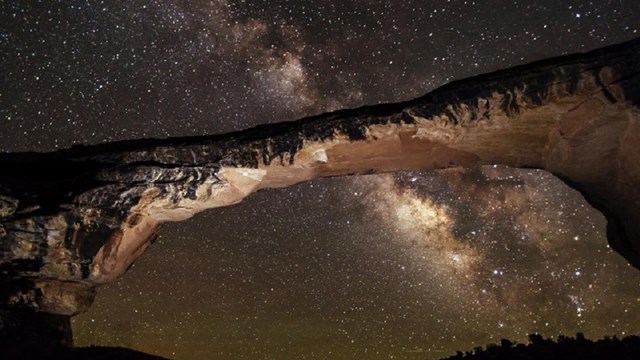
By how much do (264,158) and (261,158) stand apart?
0.17 ft

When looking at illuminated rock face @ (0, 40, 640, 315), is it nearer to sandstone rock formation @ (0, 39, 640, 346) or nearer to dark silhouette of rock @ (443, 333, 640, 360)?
sandstone rock formation @ (0, 39, 640, 346)

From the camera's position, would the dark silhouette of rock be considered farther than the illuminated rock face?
No

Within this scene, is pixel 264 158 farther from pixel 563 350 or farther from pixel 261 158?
pixel 563 350

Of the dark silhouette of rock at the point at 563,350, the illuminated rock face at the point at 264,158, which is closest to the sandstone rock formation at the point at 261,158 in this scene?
the illuminated rock face at the point at 264,158

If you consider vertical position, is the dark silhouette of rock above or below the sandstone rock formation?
below

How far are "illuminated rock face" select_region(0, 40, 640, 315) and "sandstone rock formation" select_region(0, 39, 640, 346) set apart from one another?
2 centimetres

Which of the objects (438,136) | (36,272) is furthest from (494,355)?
(36,272)

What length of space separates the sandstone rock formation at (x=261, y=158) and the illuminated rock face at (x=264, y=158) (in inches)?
0.7

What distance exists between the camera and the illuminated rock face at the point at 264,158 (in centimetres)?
722

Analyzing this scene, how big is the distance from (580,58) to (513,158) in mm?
2236

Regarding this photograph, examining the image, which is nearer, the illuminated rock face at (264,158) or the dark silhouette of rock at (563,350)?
the dark silhouette of rock at (563,350)

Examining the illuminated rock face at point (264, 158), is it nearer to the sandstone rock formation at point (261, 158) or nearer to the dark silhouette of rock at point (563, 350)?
the sandstone rock formation at point (261, 158)

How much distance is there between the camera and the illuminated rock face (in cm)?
722

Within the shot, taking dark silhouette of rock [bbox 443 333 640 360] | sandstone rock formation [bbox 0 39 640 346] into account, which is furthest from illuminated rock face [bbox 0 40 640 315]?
dark silhouette of rock [bbox 443 333 640 360]
